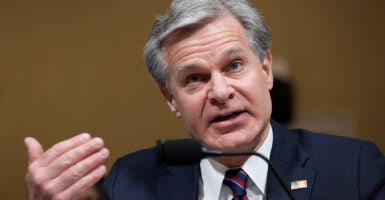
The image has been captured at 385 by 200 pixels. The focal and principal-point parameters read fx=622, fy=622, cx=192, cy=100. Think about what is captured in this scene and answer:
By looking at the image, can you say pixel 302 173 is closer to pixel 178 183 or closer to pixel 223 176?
pixel 223 176

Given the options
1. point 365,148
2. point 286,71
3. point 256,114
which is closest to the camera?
point 256,114

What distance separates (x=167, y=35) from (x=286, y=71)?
5.09 ft

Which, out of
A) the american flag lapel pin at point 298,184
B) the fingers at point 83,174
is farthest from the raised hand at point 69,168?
the american flag lapel pin at point 298,184

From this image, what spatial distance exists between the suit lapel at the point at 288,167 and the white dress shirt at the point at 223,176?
0.03 metres

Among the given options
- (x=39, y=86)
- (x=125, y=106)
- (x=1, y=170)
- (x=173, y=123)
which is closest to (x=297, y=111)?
(x=173, y=123)

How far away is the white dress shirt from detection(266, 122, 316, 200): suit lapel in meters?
0.03

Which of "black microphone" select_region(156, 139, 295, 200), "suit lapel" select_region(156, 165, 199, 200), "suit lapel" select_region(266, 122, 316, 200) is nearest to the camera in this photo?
"black microphone" select_region(156, 139, 295, 200)

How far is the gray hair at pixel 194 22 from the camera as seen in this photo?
2145 mm

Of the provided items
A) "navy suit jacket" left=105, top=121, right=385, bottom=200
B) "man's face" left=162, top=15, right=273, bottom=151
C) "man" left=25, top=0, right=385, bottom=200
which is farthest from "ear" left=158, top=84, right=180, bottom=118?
"navy suit jacket" left=105, top=121, right=385, bottom=200

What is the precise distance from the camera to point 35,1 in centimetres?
364

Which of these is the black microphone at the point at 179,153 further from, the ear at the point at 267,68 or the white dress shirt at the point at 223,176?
the ear at the point at 267,68

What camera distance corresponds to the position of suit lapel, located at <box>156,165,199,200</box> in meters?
2.27

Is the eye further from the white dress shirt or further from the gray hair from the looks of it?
the white dress shirt

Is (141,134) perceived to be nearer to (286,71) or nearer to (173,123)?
(173,123)
